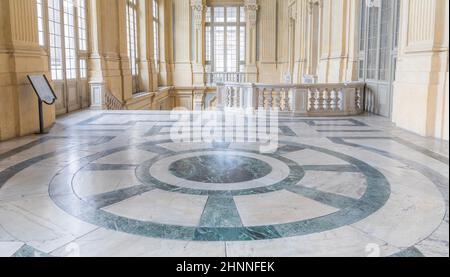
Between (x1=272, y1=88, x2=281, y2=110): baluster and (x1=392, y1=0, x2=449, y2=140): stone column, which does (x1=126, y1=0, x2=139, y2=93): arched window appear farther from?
(x1=392, y1=0, x2=449, y2=140): stone column

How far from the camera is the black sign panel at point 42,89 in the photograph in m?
7.21

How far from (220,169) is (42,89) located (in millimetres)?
4172

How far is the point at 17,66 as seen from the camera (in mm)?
7156

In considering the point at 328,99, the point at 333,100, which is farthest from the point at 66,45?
the point at 333,100

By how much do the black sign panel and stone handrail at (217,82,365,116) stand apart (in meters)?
4.63

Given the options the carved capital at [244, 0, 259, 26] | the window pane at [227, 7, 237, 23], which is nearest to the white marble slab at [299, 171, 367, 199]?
the carved capital at [244, 0, 259, 26]

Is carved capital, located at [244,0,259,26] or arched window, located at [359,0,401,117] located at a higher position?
carved capital, located at [244,0,259,26]

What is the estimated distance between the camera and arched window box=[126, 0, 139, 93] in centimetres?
1577

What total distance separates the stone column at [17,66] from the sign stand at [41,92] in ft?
0.65

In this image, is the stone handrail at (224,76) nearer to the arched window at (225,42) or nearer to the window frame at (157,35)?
the arched window at (225,42)

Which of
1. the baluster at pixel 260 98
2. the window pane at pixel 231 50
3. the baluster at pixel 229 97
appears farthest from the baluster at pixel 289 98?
the window pane at pixel 231 50
